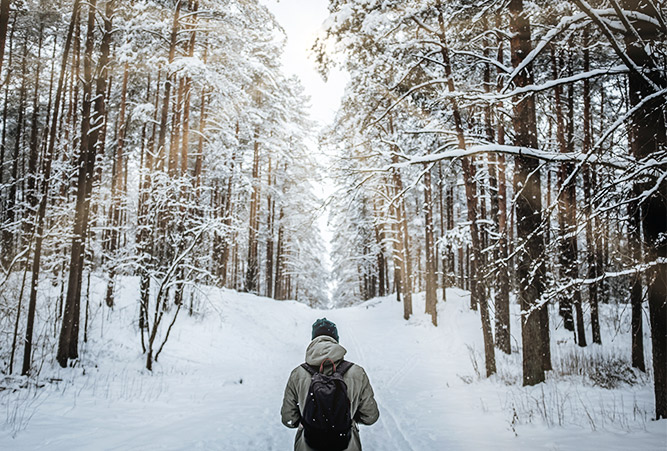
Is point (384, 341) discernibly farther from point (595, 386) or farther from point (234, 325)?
point (595, 386)

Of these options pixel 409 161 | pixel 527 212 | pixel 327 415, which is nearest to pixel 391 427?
pixel 327 415

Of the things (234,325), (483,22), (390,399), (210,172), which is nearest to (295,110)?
(210,172)

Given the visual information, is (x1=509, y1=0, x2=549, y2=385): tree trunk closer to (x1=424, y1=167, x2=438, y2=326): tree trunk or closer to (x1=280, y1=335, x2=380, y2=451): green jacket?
(x1=280, y1=335, x2=380, y2=451): green jacket

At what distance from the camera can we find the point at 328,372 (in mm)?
2867

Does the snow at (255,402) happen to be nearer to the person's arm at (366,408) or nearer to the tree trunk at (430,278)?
the person's arm at (366,408)

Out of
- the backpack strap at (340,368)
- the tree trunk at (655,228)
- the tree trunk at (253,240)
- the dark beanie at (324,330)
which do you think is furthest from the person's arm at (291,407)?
the tree trunk at (253,240)

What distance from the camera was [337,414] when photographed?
268cm

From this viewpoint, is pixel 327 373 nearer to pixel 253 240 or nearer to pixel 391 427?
pixel 391 427

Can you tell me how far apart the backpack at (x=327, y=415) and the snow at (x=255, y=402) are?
9.90ft

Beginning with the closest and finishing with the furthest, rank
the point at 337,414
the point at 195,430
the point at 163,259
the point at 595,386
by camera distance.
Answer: the point at 337,414 → the point at 195,430 → the point at 595,386 → the point at 163,259

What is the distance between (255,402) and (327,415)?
5.69m

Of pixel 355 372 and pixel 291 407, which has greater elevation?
pixel 355 372

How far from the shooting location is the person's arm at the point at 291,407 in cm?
298

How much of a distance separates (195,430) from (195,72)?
1030 centimetres
